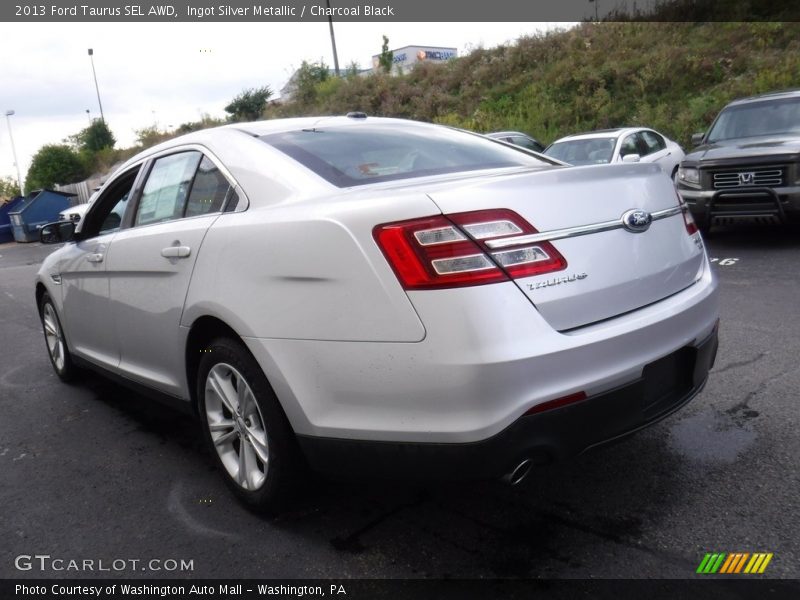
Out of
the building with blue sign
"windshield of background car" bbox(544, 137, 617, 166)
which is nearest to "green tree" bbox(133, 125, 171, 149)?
the building with blue sign

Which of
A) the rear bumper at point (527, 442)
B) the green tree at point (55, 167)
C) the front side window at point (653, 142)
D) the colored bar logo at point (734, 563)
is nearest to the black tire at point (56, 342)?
the rear bumper at point (527, 442)

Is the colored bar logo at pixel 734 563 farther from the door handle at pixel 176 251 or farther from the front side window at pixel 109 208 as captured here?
the front side window at pixel 109 208

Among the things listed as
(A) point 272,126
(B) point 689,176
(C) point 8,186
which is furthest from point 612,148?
(C) point 8,186

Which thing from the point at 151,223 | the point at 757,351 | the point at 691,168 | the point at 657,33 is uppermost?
the point at 657,33

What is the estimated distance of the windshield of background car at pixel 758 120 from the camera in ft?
28.8

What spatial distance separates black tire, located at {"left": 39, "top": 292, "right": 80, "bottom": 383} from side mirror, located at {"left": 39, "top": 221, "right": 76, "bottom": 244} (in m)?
0.48

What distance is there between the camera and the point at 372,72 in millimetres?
34094

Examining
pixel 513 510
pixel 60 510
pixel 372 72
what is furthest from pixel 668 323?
pixel 372 72

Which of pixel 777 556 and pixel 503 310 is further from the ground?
pixel 503 310

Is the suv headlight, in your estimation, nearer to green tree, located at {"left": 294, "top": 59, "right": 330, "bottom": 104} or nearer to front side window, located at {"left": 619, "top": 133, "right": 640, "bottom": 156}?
front side window, located at {"left": 619, "top": 133, "right": 640, "bottom": 156}

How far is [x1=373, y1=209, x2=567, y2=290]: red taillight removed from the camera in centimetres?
219

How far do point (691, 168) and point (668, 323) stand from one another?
6.89 m

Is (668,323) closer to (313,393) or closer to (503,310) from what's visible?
(503,310)

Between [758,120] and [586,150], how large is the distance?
2.41m
